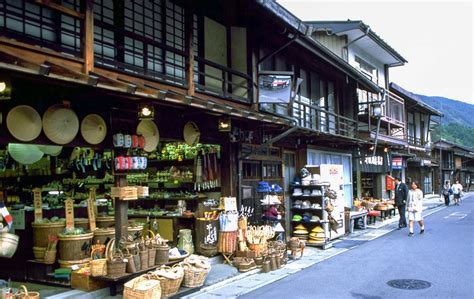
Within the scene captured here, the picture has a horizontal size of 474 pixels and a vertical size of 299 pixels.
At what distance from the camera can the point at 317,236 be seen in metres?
16.0

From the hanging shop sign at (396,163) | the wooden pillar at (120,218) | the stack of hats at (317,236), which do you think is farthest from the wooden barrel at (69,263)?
the hanging shop sign at (396,163)

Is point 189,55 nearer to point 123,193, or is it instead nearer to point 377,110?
point 123,193

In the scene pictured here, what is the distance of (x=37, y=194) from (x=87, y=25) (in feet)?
14.5

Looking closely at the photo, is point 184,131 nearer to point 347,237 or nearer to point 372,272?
point 372,272

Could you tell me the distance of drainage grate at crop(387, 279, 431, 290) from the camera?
10070mm

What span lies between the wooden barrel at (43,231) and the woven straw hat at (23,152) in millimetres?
1511

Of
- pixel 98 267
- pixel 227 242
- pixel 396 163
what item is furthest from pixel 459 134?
pixel 98 267

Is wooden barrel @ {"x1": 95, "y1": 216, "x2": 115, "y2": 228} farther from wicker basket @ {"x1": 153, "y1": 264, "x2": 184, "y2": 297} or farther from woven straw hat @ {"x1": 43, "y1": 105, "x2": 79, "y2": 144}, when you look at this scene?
woven straw hat @ {"x1": 43, "y1": 105, "x2": 79, "y2": 144}

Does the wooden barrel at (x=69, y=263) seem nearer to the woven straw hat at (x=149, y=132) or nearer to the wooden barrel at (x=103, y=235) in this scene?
the wooden barrel at (x=103, y=235)

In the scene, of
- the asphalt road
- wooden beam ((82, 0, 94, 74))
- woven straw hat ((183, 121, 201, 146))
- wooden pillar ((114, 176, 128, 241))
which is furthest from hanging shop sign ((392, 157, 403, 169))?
wooden beam ((82, 0, 94, 74))

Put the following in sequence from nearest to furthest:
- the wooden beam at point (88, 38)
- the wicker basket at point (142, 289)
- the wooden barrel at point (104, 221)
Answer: the wooden beam at point (88, 38) < the wicker basket at point (142, 289) < the wooden barrel at point (104, 221)

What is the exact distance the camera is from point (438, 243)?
16.4m

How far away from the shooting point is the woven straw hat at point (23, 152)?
1030 cm

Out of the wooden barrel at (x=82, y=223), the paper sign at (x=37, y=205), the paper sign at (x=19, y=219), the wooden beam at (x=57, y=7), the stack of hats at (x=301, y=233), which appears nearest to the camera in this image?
the wooden beam at (x=57, y=7)
